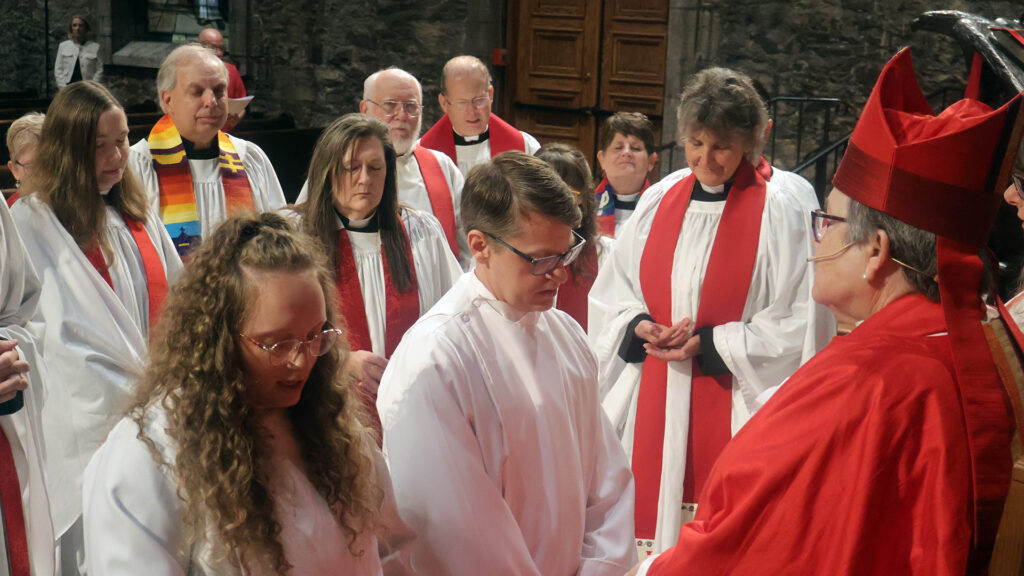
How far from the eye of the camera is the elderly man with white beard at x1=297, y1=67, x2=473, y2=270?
4.52 meters

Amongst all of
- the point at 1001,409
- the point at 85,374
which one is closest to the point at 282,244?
the point at 1001,409

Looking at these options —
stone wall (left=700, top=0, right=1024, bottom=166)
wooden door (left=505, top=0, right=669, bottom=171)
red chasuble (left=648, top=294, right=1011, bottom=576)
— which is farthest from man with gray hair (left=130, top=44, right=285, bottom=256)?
wooden door (left=505, top=0, right=669, bottom=171)

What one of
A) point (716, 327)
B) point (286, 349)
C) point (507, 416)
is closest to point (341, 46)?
point (716, 327)

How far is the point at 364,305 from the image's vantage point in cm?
351

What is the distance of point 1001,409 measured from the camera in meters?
1.69

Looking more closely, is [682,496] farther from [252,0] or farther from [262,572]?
[252,0]

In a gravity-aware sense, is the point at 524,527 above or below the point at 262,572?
below

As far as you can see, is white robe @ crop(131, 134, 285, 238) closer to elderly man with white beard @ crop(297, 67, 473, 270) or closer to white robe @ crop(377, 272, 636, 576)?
elderly man with white beard @ crop(297, 67, 473, 270)

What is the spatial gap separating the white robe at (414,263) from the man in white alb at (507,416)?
3.92 feet

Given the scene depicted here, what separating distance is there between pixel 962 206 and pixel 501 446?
996 millimetres

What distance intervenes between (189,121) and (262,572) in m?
3.26

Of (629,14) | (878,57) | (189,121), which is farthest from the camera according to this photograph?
(629,14)

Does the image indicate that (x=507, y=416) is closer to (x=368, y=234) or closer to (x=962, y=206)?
(x=962, y=206)

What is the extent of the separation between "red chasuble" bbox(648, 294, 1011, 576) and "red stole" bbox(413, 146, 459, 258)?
2.75m
